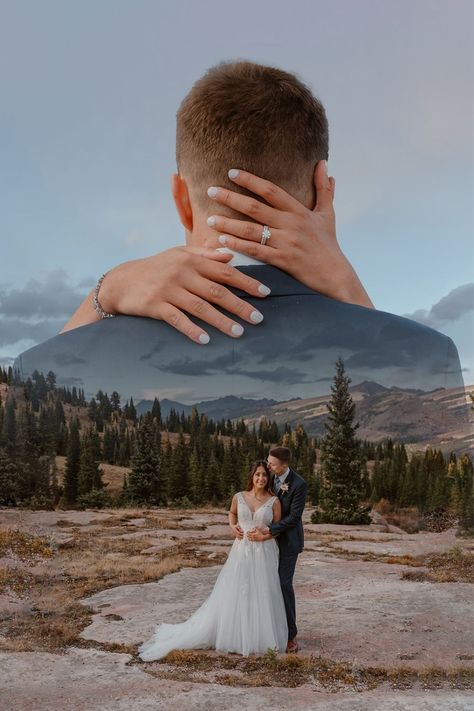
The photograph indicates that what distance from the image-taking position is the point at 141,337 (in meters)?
2.36

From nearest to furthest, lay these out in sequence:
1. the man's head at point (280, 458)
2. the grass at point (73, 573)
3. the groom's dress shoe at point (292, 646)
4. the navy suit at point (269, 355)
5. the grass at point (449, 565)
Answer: the navy suit at point (269, 355) → the man's head at point (280, 458) → the grass at point (73, 573) → the groom's dress shoe at point (292, 646) → the grass at point (449, 565)

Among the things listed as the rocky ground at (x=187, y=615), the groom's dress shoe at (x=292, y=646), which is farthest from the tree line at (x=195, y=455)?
the groom's dress shoe at (x=292, y=646)

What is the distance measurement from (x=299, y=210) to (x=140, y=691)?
1849mm

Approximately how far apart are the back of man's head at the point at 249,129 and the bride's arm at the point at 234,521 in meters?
1.20

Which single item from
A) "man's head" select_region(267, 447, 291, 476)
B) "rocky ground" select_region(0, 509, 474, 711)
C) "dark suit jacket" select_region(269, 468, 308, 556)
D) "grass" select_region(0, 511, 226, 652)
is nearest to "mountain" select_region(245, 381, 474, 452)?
"man's head" select_region(267, 447, 291, 476)

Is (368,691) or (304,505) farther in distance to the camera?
(304,505)

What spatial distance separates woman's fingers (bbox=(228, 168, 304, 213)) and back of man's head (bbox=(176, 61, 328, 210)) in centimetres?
5

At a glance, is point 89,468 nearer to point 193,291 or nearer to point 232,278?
point 193,291

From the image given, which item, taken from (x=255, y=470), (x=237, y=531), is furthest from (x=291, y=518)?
(x=255, y=470)

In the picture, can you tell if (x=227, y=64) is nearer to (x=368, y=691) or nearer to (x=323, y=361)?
(x=323, y=361)

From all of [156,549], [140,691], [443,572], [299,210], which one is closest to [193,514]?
[156,549]

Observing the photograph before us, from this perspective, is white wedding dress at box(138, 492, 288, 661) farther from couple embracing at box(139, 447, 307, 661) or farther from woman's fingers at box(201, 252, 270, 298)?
woman's fingers at box(201, 252, 270, 298)

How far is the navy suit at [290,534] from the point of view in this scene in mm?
2812

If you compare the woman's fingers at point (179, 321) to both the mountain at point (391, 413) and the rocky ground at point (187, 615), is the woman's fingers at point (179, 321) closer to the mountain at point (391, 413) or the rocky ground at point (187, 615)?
the mountain at point (391, 413)
